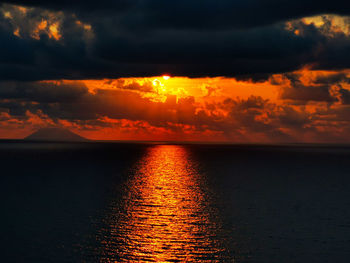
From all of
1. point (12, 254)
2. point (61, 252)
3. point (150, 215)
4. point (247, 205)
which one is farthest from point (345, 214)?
point (12, 254)

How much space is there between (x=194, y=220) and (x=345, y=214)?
2593cm

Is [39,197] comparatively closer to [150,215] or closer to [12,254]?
[150,215]

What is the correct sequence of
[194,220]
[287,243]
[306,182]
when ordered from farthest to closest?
[306,182]
[194,220]
[287,243]

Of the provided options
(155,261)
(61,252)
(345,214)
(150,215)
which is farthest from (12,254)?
(345,214)

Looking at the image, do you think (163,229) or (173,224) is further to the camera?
(173,224)

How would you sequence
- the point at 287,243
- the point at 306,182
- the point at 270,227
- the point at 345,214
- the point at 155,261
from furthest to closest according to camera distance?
1. the point at 306,182
2. the point at 345,214
3. the point at 270,227
4. the point at 287,243
5. the point at 155,261

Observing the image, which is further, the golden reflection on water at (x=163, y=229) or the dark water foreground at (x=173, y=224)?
the dark water foreground at (x=173, y=224)

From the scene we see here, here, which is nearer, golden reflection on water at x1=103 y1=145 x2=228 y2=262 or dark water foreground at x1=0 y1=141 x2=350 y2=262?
golden reflection on water at x1=103 y1=145 x2=228 y2=262

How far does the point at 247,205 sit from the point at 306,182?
160ft

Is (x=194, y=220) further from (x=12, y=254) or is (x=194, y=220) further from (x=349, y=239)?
(x=12, y=254)

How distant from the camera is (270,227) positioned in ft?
196

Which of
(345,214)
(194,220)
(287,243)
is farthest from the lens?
(345,214)

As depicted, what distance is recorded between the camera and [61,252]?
47156mm

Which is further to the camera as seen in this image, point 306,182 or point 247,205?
point 306,182
